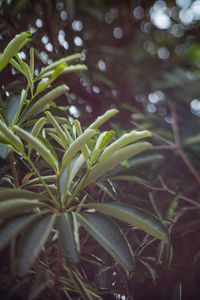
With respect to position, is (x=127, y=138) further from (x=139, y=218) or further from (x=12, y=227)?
(x=12, y=227)

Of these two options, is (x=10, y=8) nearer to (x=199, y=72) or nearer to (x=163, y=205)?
(x=199, y=72)

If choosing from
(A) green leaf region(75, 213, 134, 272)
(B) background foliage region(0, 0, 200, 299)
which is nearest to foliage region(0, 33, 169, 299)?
(A) green leaf region(75, 213, 134, 272)

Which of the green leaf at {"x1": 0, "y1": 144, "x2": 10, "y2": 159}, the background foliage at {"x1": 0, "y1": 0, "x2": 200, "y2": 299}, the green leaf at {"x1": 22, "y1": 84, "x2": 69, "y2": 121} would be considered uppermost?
the green leaf at {"x1": 22, "y1": 84, "x2": 69, "y2": 121}

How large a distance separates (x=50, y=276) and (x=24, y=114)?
36cm

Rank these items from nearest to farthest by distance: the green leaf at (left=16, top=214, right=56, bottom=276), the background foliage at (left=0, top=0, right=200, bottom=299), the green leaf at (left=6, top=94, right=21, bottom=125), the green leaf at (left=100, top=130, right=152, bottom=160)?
the green leaf at (left=16, top=214, right=56, bottom=276)
the green leaf at (left=100, top=130, right=152, bottom=160)
the green leaf at (left=6, top=94, right=21, bottom=125)
the background foliage at (left=0, top=0, right=200, bottom=299)

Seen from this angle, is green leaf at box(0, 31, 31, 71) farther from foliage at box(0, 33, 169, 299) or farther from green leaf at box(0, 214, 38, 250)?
green leaf at box(0, 214, 38, 250)

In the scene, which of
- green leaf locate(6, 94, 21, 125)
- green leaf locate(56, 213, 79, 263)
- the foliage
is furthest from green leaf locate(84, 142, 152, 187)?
green leaf locate(6, 94, 21, 125)

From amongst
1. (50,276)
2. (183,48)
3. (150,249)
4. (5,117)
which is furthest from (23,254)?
(183,48)

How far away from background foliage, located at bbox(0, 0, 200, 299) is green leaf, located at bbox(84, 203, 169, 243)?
0.94ft

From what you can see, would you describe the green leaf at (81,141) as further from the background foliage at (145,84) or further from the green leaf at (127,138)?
the background foliage at (145,84)

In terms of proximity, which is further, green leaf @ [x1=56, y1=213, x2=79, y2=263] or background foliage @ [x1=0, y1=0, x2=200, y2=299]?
background foliage @ [x1=0, y1=0, x2=200, y2=299]

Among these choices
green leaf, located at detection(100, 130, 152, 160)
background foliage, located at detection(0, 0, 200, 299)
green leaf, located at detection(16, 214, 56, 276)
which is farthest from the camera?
background foliage, located at detection(0, 0, 200, 299)

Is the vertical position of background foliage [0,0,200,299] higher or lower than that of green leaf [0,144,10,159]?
lower

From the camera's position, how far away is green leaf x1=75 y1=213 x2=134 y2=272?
1.71ft
